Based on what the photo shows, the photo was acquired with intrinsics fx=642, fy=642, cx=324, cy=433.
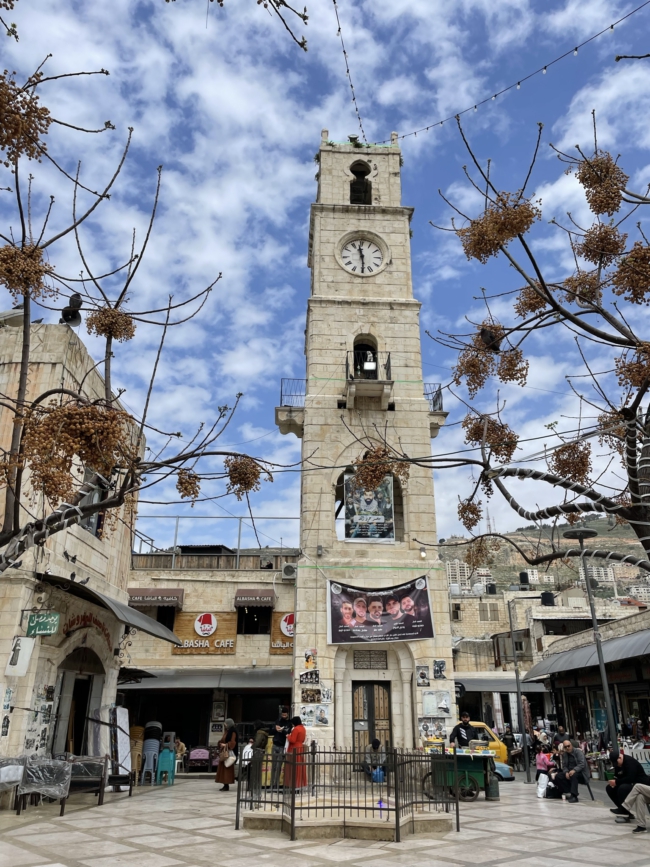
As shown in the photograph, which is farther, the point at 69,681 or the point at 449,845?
the point at 69,681

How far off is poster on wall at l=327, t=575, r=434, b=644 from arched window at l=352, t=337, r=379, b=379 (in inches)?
278

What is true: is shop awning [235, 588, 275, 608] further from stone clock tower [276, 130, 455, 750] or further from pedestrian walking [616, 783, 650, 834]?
pedestrian walking [616, 783, 650, 834]

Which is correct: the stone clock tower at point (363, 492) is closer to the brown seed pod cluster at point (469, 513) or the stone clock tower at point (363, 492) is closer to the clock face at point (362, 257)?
the clock face at point (362, 257)

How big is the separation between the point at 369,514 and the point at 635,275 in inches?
554

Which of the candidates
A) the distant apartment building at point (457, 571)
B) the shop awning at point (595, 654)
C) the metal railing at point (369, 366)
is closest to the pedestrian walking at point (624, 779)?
the shop awning at point (595, 654)

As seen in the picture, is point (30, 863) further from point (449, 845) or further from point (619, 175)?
point (619, 175)

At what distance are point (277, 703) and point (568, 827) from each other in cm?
1995

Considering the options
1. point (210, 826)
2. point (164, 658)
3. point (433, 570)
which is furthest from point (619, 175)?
point (164, 658)

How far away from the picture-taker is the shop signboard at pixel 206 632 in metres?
28.1

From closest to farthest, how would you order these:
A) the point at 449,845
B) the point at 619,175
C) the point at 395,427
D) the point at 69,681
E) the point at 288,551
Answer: the point at 619,175 → the point at 449,845 → the point at 69,681 → the point at 395,427 → the point at 288,551

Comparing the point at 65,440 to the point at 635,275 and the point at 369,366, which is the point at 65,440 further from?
the point at 369,366

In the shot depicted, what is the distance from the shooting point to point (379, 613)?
18.9 metres

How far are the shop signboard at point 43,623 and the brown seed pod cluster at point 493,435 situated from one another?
9.33 m

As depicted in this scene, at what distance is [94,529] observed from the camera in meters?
17.6
